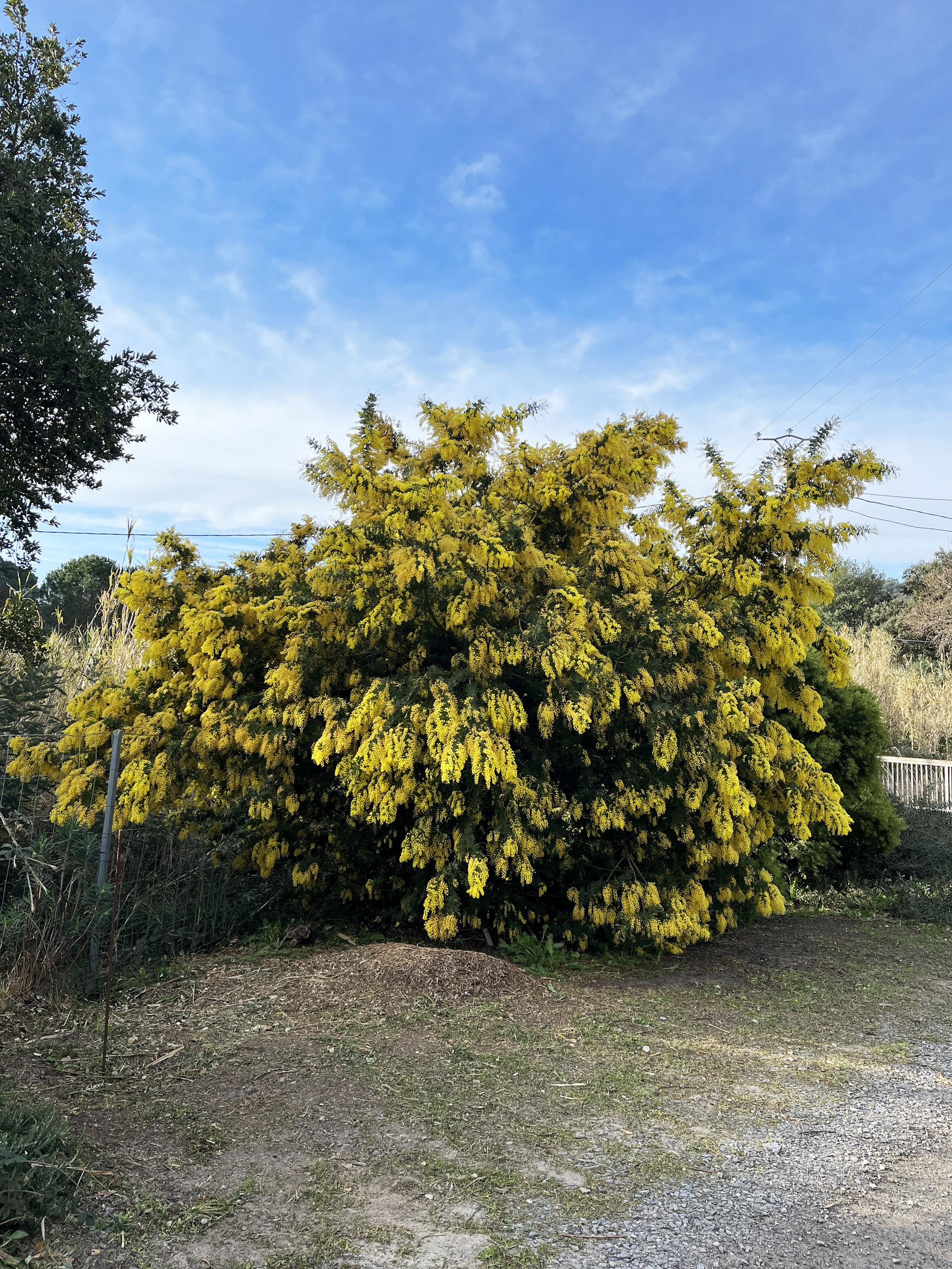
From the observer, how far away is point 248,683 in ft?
20.5

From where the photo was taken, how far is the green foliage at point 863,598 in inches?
1219

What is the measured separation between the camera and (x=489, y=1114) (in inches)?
141

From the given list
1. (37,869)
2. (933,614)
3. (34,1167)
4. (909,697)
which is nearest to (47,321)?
(37,869)

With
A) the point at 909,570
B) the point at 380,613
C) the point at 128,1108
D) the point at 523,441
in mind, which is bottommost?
the point at 128,1108

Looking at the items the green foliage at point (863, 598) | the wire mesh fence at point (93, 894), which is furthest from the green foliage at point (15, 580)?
the green foliage at point (863, 598)

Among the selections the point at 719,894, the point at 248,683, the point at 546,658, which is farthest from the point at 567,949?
the point at 248,683

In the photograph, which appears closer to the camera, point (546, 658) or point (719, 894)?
point (546, 658)

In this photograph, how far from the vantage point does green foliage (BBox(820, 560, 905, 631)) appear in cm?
3095

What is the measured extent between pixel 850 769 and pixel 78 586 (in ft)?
78.6

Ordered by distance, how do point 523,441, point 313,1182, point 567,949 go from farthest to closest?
1. point 523,441
2. point 567,949
3. point 313,1182

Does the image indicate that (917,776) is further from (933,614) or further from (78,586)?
(78,586)

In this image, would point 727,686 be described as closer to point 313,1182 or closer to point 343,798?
point 343,798

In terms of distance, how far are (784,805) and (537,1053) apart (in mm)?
2975

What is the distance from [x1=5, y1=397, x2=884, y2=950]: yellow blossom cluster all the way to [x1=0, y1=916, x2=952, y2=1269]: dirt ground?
26.2 inches
